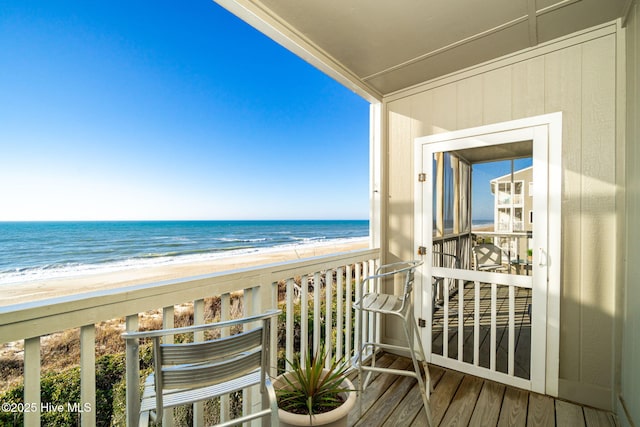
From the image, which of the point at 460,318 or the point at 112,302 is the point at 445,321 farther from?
the point at 112,302

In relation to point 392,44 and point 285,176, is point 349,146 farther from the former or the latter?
point 392,44

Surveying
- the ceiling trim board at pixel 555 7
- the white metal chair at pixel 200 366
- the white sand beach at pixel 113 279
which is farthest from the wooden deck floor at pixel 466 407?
the white sand beach at pixel 113 279

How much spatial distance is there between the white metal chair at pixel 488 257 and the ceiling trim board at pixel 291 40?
5.63 ft

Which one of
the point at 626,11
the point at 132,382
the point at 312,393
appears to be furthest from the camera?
the point at 626,11

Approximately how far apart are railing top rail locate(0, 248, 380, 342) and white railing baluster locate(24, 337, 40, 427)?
6cm

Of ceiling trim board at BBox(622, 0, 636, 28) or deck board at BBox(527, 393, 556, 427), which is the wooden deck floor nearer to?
deck board at BBox(527, 393, 556, 427)

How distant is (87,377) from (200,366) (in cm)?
46

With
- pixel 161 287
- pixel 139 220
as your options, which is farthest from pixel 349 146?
pixel 161 287

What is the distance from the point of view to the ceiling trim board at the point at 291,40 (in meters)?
1.69

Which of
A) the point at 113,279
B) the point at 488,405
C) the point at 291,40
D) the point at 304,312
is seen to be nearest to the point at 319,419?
the point at 304,312

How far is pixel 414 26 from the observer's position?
191cm

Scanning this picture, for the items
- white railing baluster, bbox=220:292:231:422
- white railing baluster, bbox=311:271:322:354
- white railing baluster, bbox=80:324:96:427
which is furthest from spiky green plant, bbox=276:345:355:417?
white railing baluster, bbox=80:324:96:427

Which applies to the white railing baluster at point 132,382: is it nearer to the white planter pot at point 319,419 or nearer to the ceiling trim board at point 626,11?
the white planter pot at point 319,419

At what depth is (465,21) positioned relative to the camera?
6.14 ft
